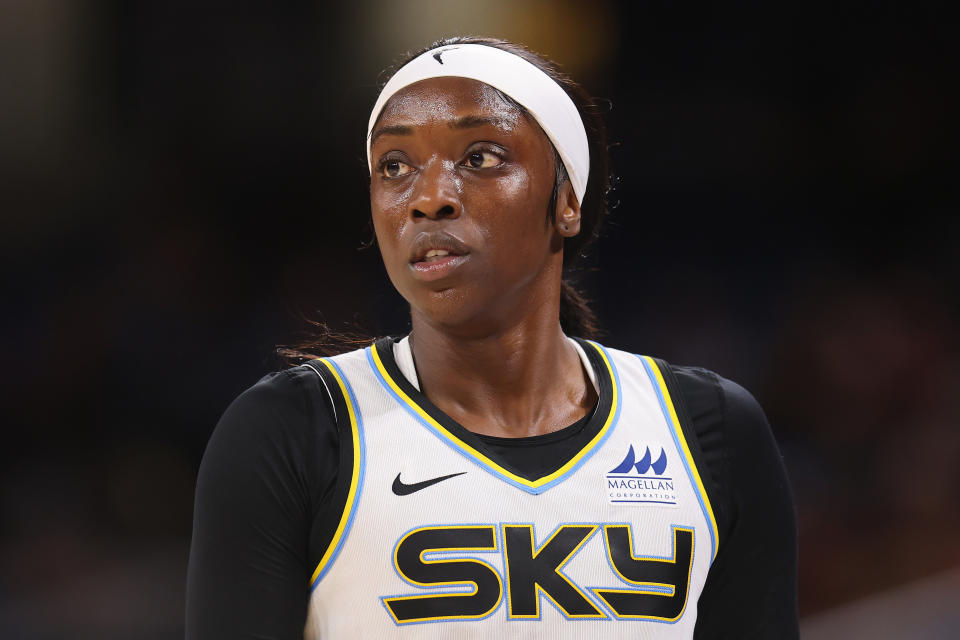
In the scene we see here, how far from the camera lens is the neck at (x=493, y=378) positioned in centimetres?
205

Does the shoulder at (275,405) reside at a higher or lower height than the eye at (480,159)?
lower

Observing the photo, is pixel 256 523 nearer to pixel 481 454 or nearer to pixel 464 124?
pixel 481 454

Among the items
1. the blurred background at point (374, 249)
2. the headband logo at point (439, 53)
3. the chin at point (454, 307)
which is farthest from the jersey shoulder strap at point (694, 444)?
the blurred background at point (374, 249)

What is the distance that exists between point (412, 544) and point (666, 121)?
4772 mm

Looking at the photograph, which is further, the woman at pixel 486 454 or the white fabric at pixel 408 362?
the white fabric at pixel 408 362

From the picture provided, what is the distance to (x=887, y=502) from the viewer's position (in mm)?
5520

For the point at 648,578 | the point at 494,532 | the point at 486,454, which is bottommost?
the point at 648,578

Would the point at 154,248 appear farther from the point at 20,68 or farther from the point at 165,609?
the point at 165,609

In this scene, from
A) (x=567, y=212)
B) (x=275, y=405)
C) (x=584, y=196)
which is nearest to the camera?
(x=275, y=405)

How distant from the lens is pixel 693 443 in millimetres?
2074

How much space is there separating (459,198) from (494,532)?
593 mm

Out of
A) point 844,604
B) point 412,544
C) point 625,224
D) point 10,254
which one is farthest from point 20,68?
point 844,604

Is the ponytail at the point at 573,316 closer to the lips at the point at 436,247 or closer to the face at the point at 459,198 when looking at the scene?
the face at the point at 459,198

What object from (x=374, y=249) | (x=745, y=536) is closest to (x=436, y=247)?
(x=745, y=536)
